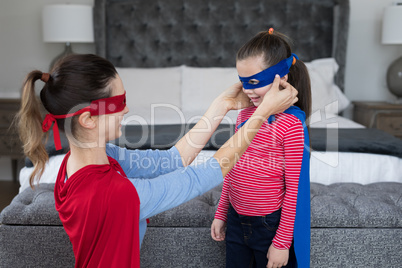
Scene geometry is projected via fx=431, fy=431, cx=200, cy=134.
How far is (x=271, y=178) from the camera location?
1411 mm

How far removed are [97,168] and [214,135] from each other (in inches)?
49.9

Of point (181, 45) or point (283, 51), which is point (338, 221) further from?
point (181, 45)

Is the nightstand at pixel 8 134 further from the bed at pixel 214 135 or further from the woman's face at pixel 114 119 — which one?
the woman's face at pixel 114 119

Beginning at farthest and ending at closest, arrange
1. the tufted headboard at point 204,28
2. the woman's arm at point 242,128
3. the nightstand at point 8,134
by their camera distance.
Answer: the tufted headboard at point 204,28, the nightstand at point 8,134, the woman's arm at point 242,128

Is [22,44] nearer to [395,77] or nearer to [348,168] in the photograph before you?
[348,168]

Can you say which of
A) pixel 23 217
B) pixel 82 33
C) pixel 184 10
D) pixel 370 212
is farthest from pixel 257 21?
pixel 23 217

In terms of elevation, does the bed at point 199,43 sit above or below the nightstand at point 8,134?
above

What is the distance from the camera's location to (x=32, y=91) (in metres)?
1.17

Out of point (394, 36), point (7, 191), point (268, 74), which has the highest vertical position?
point (394, 36)

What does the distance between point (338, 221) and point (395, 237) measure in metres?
0.24

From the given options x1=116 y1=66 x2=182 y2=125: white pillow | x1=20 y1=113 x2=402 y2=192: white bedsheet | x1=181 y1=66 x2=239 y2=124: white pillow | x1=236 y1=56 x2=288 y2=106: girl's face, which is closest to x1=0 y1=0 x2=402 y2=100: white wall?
x1=116 y1=66 x2=182 y2=125: white pillow

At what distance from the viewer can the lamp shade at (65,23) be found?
3646mm

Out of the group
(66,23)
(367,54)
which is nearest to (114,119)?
(66,23)

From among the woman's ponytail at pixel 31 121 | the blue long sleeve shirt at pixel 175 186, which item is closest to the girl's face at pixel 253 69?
the blue long sleeve shirt at pixel 175 186
